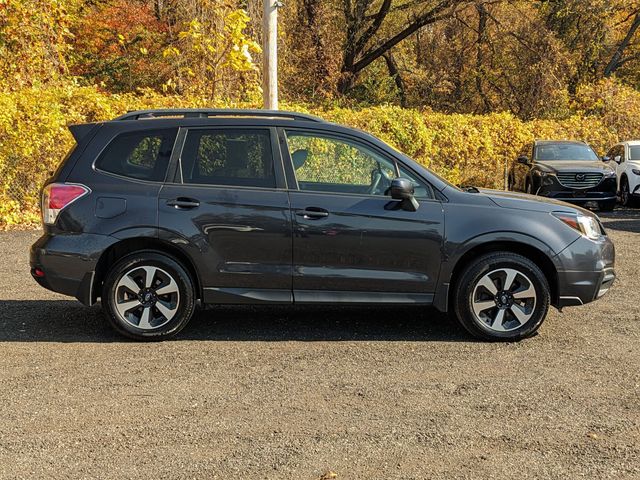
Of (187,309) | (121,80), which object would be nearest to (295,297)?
(187,309)

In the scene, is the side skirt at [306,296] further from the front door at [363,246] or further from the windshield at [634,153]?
the windshield at [634,153]

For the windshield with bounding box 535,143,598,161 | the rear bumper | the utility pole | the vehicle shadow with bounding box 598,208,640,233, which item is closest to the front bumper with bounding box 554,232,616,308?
the rear bumper

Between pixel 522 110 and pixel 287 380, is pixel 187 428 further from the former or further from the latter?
pixel 522 110

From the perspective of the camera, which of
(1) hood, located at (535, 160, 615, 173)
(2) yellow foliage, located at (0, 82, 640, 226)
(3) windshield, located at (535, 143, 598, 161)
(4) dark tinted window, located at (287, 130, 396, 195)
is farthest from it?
(3) windshield, located at (535, 143, 598, 161)

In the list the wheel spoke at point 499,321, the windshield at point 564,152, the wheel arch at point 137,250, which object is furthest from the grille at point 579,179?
the wheel arch at point 137,250

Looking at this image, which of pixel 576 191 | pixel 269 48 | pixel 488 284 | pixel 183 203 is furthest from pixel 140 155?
pixel 576 191

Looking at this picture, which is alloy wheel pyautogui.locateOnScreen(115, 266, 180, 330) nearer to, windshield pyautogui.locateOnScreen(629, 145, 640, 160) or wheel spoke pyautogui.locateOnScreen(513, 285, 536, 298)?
wheel spoke pyautogui.locateOnScreen(513, 285, 536, 298)

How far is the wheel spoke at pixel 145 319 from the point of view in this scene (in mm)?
6051

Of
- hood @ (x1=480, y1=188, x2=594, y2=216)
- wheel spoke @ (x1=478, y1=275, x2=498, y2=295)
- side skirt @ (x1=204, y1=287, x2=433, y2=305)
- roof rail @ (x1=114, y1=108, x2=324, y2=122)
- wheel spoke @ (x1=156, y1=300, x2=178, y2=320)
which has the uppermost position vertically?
roof rail @ (x1=114, y1=108, x2=324, y2=122)

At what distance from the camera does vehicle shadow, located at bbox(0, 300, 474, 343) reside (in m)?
6.27

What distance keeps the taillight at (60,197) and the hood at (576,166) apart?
40.9 feet

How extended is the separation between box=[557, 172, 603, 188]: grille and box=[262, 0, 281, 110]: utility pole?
684cm

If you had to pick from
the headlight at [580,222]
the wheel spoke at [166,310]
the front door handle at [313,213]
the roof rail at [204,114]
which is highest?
the roof rail at [204,114]

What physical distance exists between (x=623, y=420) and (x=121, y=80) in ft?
78.0
